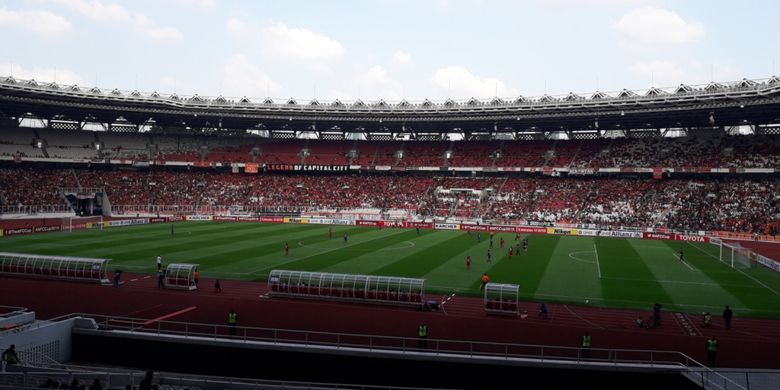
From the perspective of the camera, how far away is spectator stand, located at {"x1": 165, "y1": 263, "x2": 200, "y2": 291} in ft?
94.2

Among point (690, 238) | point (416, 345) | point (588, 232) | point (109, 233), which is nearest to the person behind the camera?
point (416, 345)

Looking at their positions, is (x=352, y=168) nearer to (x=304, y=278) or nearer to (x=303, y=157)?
(x=303, y=157)

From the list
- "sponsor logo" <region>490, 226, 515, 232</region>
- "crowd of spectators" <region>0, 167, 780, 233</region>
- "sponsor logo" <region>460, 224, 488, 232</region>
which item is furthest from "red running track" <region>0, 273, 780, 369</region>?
"crowd of spectators" <region>0, 167, 780, 233</region>

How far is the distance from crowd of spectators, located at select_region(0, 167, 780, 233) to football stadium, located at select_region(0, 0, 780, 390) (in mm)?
344

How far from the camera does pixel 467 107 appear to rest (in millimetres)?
70125

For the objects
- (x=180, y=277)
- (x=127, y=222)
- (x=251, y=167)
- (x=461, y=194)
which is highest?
(x=251, y=167)

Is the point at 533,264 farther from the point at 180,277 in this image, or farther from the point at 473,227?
the point at 473,227

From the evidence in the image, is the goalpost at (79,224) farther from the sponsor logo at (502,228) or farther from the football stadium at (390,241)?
the sponsor logo at (502,228)

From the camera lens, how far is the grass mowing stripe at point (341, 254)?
116 feet

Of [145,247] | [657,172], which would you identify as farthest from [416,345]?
[657,172]

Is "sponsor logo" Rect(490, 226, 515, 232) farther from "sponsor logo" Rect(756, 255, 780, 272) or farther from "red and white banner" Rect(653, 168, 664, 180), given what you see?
"sponsor logo" Rect(756, 255, 780, 272)

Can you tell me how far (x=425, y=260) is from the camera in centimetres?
3881

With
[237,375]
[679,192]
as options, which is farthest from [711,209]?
[237,375]

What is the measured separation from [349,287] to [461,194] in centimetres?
4987
